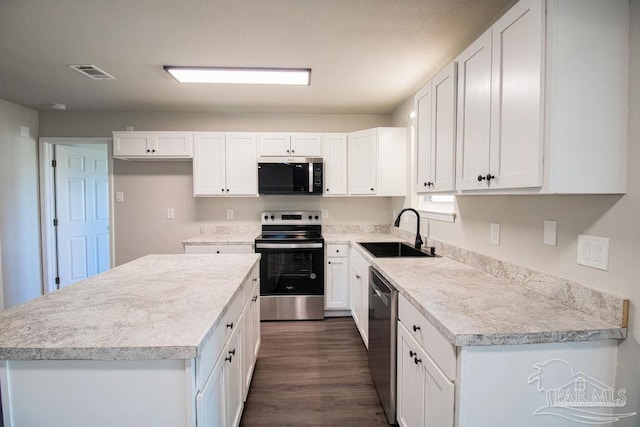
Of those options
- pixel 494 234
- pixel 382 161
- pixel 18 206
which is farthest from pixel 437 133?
pixel 18 206

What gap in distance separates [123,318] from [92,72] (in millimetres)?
2322

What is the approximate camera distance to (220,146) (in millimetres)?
3445

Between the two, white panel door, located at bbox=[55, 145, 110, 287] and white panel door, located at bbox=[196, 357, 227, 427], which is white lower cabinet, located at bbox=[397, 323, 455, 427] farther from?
white panel door, located at bbox=[55, 145, 110, 287]

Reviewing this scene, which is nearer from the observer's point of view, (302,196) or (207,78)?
(207,78)

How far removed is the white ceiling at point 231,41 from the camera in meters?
1.66

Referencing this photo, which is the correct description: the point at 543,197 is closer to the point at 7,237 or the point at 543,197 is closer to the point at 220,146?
the point at 220,146

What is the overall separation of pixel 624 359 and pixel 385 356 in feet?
3.48

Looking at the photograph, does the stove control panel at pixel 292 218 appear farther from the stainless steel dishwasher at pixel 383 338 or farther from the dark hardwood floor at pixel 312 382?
the stainless steel dishwasher at pixel 383 338

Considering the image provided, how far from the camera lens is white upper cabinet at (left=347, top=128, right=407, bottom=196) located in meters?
3.32

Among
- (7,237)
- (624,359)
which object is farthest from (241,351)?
(7,237)

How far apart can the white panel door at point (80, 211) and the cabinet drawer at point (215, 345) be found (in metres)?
3.53

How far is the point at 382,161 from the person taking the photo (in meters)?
3.34

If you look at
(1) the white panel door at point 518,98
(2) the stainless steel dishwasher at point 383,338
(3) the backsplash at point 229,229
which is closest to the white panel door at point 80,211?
(3) the backsplash at point 229,229

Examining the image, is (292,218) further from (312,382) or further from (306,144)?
(312,382)
